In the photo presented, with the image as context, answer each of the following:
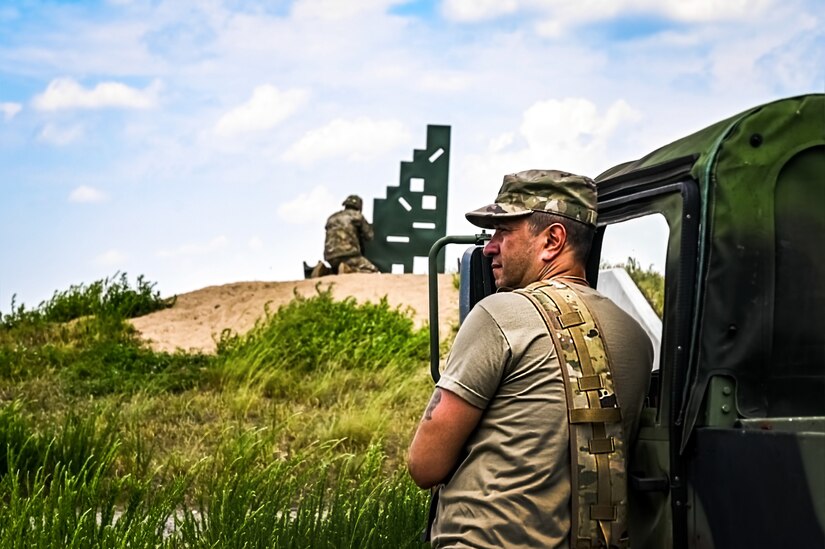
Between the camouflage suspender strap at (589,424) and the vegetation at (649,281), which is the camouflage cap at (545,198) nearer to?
the camouflage suspender strap at (589,424)

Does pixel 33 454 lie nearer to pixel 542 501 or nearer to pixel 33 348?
pixel 542 501

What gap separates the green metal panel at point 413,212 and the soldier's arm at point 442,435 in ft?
64.0

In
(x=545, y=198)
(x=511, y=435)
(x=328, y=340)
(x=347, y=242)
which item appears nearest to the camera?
(x=511, y=435)

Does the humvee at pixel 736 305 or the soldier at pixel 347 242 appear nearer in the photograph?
the humvee at pixel 736 305

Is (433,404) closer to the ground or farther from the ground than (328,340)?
closer to the ground

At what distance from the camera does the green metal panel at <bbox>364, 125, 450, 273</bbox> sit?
23.0 metres

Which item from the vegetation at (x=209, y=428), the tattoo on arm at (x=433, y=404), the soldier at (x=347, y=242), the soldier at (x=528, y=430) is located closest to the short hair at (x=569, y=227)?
the soldier at (x=528, y=430)

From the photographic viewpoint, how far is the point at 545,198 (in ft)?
10.8

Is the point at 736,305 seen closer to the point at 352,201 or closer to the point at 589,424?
the point at 589,424

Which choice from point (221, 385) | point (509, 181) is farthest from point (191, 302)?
point (509, 181)

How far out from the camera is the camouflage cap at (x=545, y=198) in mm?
3285

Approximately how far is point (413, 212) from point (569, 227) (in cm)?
1989

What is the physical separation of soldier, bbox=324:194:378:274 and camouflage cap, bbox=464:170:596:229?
1849 cm

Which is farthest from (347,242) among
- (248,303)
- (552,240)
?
(552,240)
